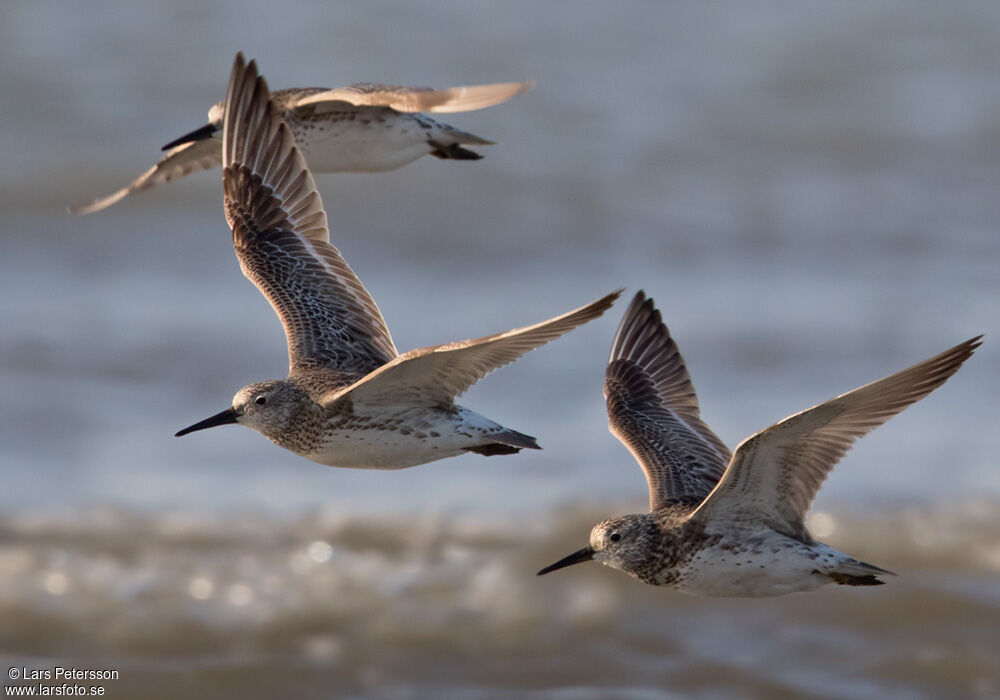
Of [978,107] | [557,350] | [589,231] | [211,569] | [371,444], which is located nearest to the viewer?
[371,444]

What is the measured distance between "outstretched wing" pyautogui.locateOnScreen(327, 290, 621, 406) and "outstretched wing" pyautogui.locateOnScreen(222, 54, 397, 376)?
1.02 m

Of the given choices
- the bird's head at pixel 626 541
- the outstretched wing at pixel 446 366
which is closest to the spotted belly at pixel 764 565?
the bird's head at pixel 626 541

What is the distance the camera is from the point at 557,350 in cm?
1560

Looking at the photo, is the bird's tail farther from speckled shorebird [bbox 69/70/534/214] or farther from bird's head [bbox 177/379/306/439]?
speckled shorebird [bbox 69/70/534/214]

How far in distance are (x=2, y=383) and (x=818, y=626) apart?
8433mm

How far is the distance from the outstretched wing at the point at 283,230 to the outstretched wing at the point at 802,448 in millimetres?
2246

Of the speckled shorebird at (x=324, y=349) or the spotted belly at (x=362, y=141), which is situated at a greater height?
the spotted belly at (x=362, y=141)

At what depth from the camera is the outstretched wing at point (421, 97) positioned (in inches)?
323

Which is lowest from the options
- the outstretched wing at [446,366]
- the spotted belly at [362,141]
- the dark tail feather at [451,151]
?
the outstretched wing at [446,366]

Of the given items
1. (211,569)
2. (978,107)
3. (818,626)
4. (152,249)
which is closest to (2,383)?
(152,249)

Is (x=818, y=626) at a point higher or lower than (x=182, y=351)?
lower

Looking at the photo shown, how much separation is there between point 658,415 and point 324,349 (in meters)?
1.76

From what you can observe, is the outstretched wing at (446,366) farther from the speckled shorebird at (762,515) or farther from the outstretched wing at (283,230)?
the outstretched wing at (283,230)

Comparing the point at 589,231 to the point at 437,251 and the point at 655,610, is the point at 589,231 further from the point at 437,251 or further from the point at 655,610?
the point at 655,610
